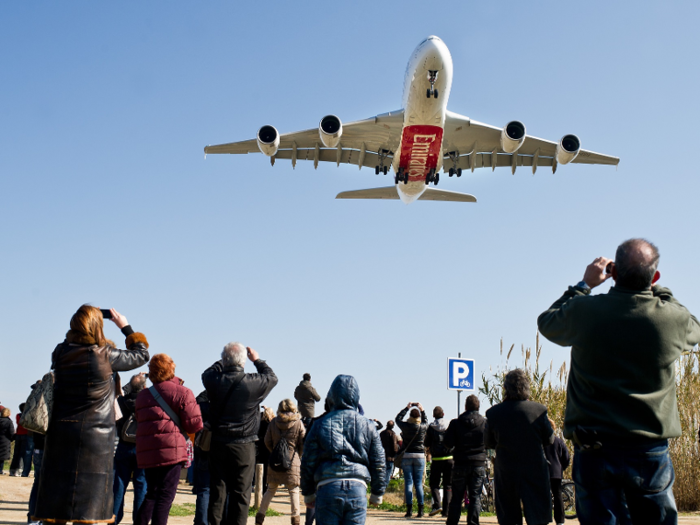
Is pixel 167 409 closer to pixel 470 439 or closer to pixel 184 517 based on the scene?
pixel 470 439

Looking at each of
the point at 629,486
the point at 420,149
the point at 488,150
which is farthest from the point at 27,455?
the point at 488,150

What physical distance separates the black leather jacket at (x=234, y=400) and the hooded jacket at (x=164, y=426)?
0.44m

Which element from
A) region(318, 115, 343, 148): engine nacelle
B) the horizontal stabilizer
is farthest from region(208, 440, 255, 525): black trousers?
the horizontal stabilizer

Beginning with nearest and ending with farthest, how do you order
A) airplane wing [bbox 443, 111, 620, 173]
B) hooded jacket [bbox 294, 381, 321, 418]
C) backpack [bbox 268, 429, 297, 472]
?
1. backpack [bbox 268, 429, 297, 472]
2. hooded jacket [bbox 294, 381, 321, 418]
3. airplane wing [bbox 443, 111, 620, 173]

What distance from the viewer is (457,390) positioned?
39.3ft

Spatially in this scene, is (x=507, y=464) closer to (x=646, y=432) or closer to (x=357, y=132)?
(x=646, y=432)

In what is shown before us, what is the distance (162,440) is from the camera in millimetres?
5344

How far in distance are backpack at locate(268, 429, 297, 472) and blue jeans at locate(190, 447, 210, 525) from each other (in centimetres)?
109

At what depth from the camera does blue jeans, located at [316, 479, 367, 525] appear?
4.04 metres

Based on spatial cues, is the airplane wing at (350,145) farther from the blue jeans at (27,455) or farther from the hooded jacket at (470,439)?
the hooded jacket at (470,439)

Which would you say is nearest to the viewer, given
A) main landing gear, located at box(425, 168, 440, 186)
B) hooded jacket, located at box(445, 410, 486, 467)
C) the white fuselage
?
hooded jacket, located at box(445, 410, 486, 467)

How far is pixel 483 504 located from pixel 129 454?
22.0 feet

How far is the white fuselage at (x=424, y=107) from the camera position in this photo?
16.4m

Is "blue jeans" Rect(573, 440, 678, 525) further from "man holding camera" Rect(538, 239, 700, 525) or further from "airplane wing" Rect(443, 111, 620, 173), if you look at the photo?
"airplane wing" Rect(443, 111, 620, 173)
